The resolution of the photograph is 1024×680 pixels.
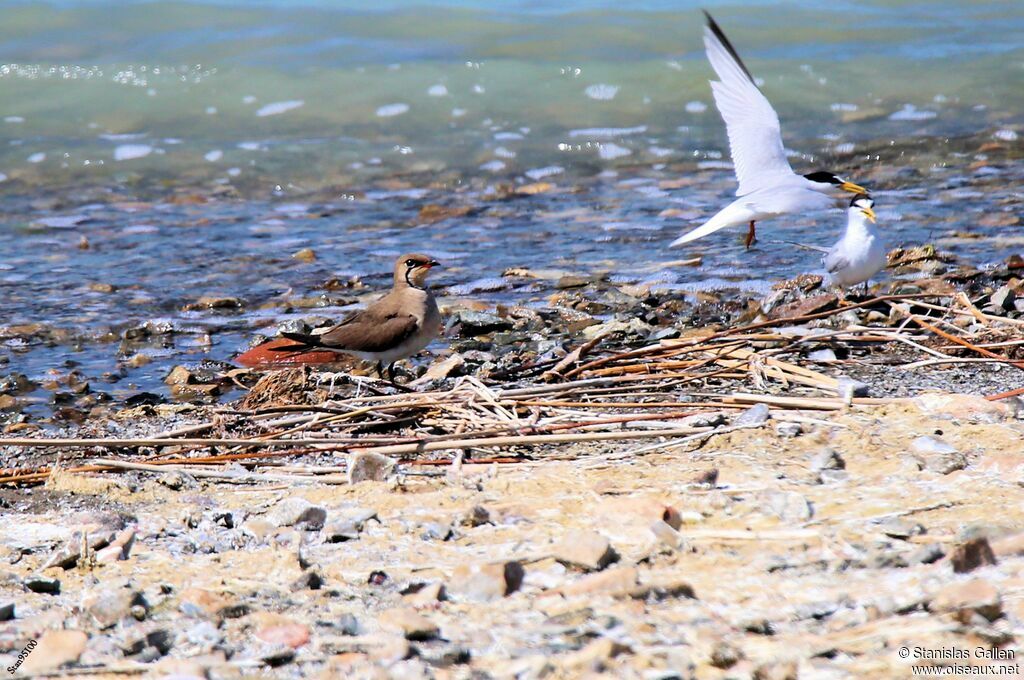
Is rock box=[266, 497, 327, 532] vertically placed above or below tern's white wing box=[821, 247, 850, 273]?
above

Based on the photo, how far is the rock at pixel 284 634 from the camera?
7.97ft

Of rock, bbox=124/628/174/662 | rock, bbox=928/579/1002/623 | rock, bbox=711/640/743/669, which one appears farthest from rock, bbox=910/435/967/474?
rock, bbox=124/628/174/662

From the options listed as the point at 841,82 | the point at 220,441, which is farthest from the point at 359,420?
the point at 841,82

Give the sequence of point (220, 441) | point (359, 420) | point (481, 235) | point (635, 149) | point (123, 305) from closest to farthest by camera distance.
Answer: point (220, 441), point (359, 420), point (123, 305), point (481, 235), point (635, 149)

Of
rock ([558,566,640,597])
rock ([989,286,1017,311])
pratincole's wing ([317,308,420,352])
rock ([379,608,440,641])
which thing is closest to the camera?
rock ([379,608,440,641])

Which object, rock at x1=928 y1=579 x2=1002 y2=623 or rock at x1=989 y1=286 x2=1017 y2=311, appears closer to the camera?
rock at x1=928 y1=579 x2=1002 y2=623

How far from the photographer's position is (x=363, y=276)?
7.79m

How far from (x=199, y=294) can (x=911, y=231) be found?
14.6ft

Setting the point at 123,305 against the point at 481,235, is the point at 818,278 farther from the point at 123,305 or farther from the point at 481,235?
the point at 123,305

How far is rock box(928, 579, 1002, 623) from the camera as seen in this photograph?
227cm

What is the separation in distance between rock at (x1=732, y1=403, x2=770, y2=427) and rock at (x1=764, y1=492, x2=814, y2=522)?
733 mm

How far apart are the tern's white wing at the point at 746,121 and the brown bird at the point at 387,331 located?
2.36 m

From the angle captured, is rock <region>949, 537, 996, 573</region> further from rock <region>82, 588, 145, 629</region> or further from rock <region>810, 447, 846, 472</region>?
Answer: rock <region>82, 588, 145, 629</region>

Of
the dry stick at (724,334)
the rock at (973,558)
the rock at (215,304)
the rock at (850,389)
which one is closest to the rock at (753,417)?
the rock at (850,389)
